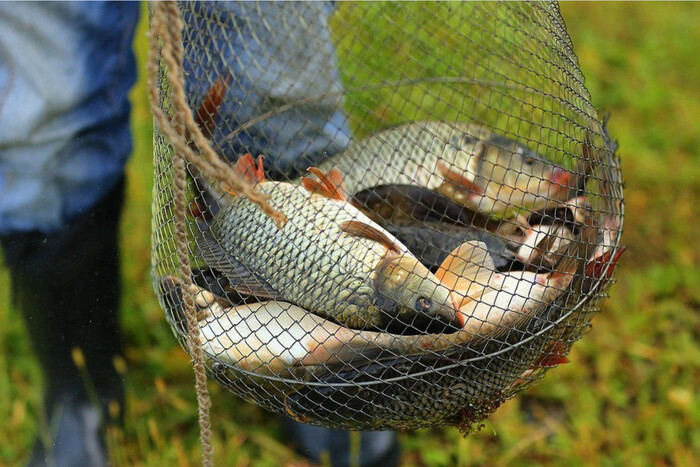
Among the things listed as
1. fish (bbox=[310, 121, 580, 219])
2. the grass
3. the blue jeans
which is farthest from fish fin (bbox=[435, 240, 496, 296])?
the grass

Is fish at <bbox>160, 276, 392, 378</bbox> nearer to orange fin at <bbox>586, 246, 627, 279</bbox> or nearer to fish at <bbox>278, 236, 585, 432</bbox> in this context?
fish at <bbox>278, 236, 585, 432</bbox>

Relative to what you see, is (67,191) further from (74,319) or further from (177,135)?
(177,135)

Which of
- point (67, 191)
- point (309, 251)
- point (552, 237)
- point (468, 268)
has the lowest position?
point (67, 191)

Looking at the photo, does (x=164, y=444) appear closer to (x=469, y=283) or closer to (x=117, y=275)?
(x=117, y=275)

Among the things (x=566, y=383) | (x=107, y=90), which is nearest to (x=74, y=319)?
(x=107, y=90)

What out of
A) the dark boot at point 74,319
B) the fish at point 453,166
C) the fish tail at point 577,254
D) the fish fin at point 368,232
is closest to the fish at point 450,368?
the fish tail at point 577,254

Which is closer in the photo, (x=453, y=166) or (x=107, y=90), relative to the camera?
(x=453, y=166)

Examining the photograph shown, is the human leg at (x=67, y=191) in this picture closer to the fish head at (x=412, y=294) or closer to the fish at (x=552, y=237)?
the fish head at (x=412, y=294)
